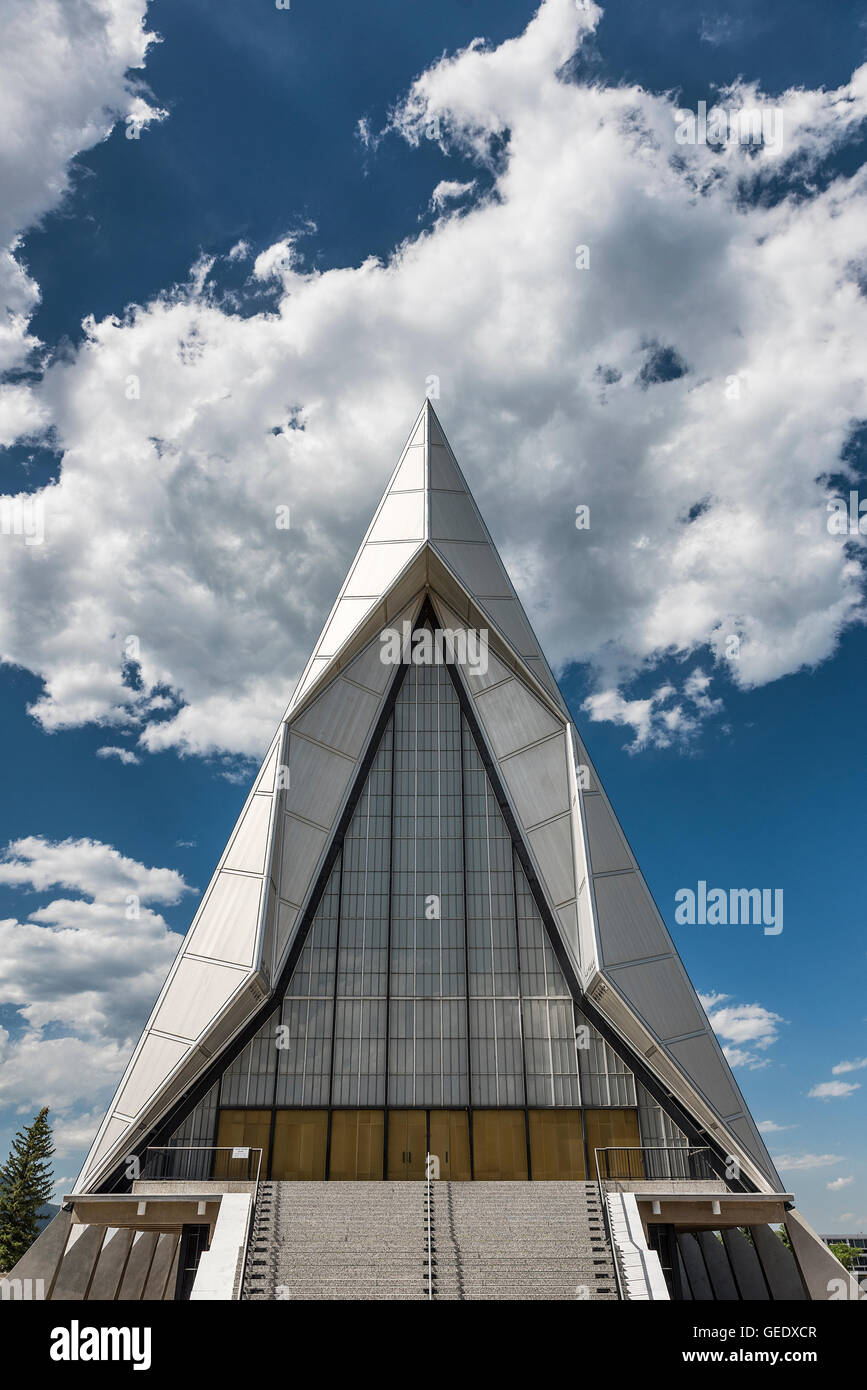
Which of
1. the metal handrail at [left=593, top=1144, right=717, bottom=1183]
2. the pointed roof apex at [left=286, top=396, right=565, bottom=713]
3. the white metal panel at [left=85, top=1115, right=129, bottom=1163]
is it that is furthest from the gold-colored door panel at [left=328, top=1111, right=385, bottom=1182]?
the pointed roof apex at [left=286, top=396, right=565, bottom=713]

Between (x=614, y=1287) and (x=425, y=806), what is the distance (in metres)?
14.3

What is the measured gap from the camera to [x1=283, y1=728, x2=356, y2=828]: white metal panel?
86.7ft

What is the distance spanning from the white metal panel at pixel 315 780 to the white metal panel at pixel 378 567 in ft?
19.0

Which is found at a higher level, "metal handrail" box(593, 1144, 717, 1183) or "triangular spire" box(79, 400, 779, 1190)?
"triangular spire" box(79, 400, 779, 1190)

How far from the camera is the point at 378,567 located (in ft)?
97.1

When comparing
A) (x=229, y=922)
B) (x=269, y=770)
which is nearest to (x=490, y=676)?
(x=269, y=770)

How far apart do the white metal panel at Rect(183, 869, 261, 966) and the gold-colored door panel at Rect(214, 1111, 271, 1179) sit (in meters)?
4.33

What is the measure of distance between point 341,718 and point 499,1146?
545 inches

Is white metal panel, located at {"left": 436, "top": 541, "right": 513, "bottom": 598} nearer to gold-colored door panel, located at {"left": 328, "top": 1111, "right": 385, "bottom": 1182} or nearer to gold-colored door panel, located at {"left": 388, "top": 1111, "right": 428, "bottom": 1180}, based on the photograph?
gold-colored door panel, located at {"left": 388, "top": 1111, "right": 428, "bottom": 1180}

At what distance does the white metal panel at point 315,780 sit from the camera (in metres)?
26.4

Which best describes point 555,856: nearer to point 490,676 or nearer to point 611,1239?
point 490,676
